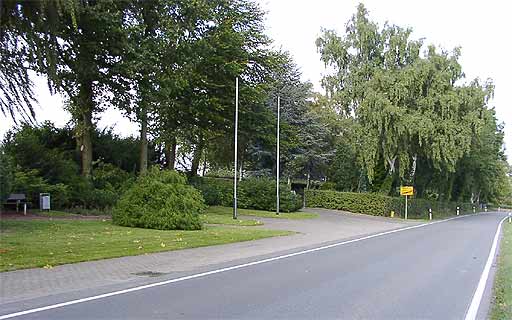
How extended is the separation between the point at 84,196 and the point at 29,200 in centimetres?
316

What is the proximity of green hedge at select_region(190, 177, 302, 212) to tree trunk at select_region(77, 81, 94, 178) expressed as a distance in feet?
38.4

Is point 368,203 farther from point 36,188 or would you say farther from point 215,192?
point 36,188

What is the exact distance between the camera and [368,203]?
4966cm

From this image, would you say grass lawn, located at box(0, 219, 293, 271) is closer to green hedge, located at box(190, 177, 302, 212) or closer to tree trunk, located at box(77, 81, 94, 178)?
tree trunk, located at box(77, 81, 94, 178)

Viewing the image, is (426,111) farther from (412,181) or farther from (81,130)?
(81,130)

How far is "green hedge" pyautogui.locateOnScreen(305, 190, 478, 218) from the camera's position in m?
49.0

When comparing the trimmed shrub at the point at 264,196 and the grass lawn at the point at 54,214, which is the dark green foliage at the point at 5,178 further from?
the trimmed shrub at the point at 264,196

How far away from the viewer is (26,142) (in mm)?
28484

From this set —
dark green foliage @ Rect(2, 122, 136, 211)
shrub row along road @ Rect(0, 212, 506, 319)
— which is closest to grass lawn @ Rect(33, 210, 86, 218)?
dark green foliage @ Rect(2, 122, 136, 211)

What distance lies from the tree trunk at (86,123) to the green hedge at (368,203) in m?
26.3

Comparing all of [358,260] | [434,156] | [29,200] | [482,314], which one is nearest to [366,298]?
[482,314]

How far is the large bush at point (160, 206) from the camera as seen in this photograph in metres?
23.2

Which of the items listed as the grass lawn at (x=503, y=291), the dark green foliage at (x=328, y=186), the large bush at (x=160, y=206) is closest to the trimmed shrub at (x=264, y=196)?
the dark green foliage at (x=328, y=186)

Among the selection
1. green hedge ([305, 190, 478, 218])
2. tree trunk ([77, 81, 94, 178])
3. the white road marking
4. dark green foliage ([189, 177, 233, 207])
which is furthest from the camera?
green hedge ([305, 190, 478, 218])
